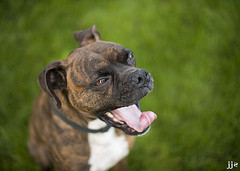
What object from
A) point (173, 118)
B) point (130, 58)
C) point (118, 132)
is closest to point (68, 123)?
point (118, 132)

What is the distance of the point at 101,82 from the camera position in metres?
2.44

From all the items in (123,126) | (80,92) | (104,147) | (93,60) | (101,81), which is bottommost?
(104,147)

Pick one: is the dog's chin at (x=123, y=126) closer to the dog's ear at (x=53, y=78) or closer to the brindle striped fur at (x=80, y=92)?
the brindle striped fur at (x=80, y=92)

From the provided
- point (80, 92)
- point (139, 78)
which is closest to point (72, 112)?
point (80, 92)

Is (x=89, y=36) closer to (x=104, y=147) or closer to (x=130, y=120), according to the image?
(x=130, y=120)

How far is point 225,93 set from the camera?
4.30m

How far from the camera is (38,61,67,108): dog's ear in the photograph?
239 centimetres

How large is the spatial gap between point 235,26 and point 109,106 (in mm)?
3989

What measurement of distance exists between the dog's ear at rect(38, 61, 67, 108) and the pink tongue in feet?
2.30

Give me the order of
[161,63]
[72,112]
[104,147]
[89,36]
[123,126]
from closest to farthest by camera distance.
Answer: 1. [123,126]
2. [72,112]
3. [104,147]
4. [89,36]
5. [161,63]

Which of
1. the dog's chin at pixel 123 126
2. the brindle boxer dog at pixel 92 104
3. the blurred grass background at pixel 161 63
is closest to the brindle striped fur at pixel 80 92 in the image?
the brindle boxer dog at pixel 92 104

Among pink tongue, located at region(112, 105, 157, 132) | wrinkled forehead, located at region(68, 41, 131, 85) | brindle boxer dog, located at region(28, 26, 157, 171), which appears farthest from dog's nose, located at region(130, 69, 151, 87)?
pink tongue, located at region(112, 105, 157, 132)

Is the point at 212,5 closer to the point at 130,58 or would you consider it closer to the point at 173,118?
the point at 173,118

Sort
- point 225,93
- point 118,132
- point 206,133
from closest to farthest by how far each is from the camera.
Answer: point 118,132 → point 206,133 → point 225,93
